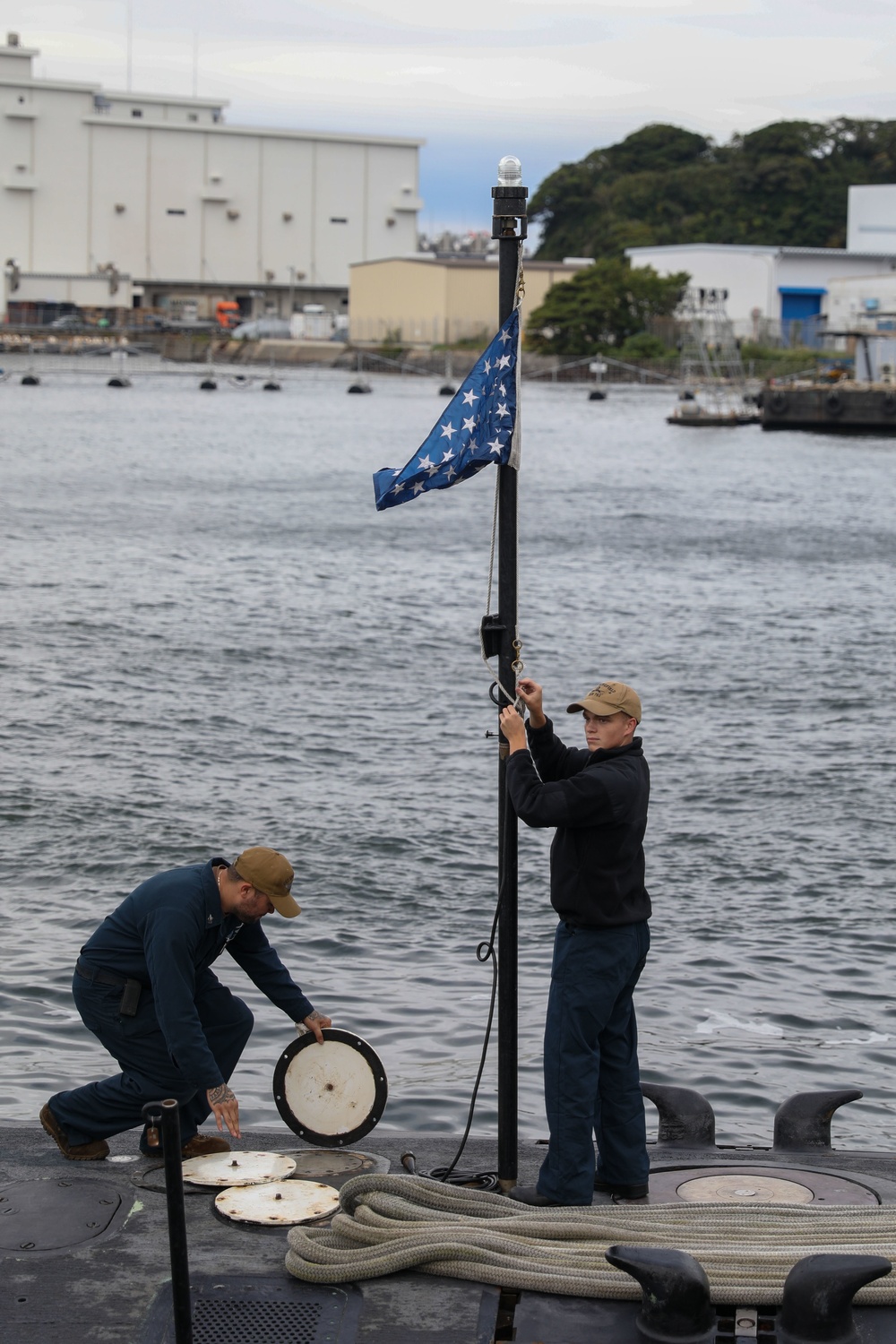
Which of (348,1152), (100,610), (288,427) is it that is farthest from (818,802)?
(288,427)

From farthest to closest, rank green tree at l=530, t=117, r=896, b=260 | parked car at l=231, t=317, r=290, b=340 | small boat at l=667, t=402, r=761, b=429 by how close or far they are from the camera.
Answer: parked car at l=231, t=317, r=290, b=340, green tree at l=530, t=117, r=896, b=260, small boat at l=667, t=402, r=761, b=429

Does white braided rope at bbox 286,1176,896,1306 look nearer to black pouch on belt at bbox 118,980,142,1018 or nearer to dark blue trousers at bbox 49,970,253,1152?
dark blue trousers at bbox 49,970,253,1152

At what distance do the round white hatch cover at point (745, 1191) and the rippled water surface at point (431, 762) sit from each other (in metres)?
2.66

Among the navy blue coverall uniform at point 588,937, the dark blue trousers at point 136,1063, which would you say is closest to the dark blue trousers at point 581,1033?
the navy blue coverall uniform at point 588,937

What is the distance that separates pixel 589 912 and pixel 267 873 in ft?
3.79

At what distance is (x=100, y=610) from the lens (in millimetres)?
27656

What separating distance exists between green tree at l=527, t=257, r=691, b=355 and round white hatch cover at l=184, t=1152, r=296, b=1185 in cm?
11478

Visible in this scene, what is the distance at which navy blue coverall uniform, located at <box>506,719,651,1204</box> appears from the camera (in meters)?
5.77

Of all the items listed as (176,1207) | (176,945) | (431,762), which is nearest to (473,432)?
(176,945)

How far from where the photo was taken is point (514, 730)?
583cm

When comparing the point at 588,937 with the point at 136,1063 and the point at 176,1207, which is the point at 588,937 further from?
the point at 176,1207

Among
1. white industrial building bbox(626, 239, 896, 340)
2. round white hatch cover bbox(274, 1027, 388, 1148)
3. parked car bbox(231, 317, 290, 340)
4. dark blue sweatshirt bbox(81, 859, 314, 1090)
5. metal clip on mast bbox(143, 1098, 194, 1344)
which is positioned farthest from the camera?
parked car bbox(231, 317, 290, 340)

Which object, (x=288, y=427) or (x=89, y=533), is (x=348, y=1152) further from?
(x=288, y=427)

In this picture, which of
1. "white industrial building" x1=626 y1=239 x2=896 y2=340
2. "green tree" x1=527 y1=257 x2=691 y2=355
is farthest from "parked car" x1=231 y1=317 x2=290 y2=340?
"white industrial building" x1=626 y1=239 x2=896 y2=340
